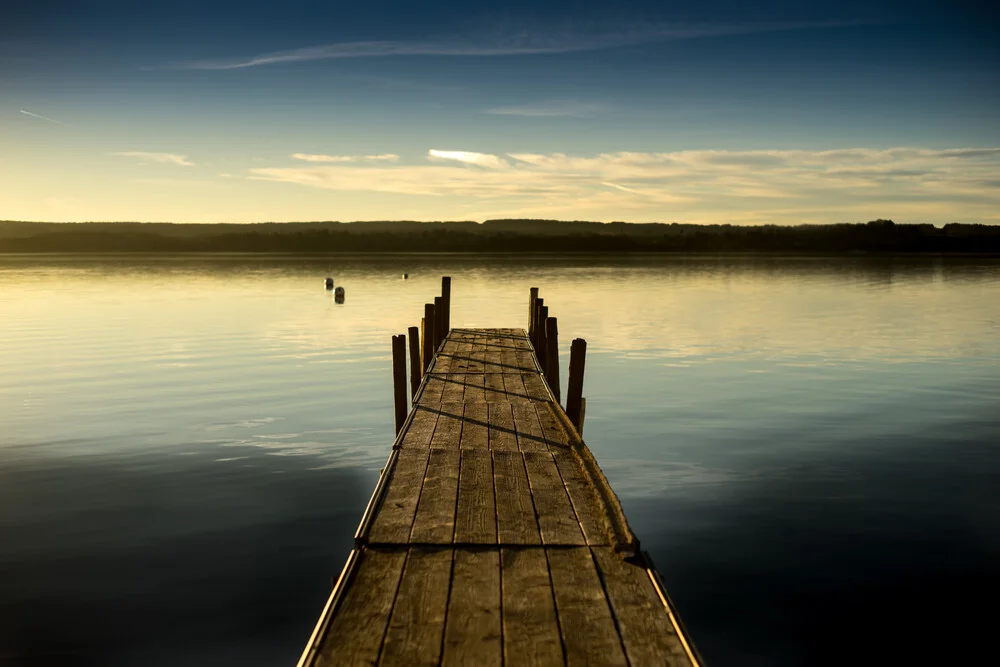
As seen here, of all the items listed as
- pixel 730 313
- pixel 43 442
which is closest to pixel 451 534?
pixel 43 442

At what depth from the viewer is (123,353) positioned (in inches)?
1176

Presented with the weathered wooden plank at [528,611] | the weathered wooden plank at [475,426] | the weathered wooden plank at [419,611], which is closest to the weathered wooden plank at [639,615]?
the weathered wooden plank at [528,611]

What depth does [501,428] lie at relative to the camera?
36.0ft

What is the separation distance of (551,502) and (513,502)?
0.35 meters

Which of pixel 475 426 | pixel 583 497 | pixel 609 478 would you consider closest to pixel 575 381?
pixel 609 478

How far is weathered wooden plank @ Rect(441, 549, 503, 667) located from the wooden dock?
1 cm

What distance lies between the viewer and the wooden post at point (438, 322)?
21.1 metres

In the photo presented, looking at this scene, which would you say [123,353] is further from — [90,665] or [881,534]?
[881,534]

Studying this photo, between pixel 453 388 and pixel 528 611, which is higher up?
pixel 528 611

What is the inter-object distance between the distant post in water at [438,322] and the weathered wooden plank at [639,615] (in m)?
14.8

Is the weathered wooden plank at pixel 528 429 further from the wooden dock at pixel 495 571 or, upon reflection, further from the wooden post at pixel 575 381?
the wooden post at pixel 575 381

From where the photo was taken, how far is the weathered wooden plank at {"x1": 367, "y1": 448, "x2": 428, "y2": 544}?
6.85m

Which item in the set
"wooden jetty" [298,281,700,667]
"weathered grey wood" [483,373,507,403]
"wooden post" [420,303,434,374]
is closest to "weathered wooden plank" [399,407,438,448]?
"wooden jetty" [298,281,700,667]

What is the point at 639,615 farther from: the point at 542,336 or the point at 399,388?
the point at 542,336
